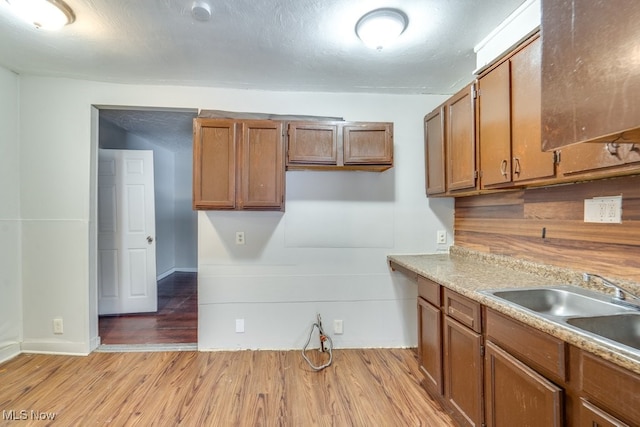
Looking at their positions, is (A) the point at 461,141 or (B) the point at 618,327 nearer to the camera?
(B) the point at 618,327

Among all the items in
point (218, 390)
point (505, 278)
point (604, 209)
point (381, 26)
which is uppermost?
point (381, 26)

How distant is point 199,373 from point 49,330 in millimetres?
1471

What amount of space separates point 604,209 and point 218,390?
8.41 feet

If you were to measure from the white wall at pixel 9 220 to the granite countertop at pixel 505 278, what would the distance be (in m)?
3.26

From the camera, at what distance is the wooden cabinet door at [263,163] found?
7.39 ft

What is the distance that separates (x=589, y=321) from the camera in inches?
43.1

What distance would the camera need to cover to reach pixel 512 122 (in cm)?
158

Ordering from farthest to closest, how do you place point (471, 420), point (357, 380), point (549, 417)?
point (357, 380) < point (471, 420) < point (549, 417)

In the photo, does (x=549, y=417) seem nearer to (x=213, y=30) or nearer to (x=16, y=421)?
(x=213, y=30)

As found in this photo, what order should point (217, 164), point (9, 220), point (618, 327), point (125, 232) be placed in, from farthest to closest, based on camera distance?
point (125, 232), point (9, 220), point (217, 164), point (618, 327)

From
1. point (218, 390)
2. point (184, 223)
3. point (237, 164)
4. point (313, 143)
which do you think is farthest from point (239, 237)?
point (184, 223)

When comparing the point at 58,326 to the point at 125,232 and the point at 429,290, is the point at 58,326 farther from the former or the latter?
the point at 429,290

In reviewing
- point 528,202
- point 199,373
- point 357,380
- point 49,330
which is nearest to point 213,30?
point 528,202

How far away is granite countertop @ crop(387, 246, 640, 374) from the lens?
87 cm
